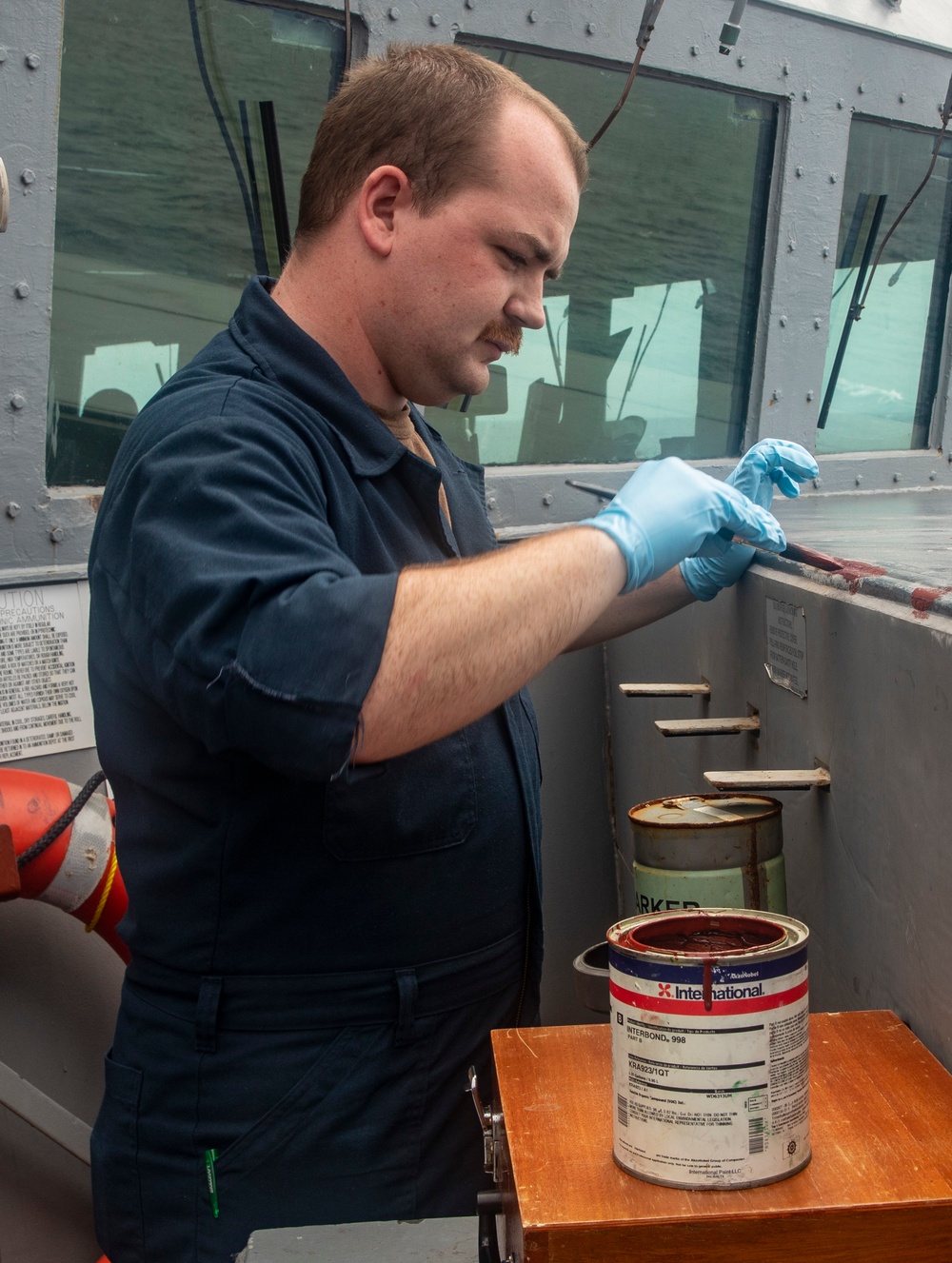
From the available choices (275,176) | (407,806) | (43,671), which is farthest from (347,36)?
(407,806)

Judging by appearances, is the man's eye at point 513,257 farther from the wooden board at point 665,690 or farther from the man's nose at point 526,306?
the wooden board at point 665,690

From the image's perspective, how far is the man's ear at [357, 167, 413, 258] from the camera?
4.76 feet

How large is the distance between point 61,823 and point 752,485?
136 centimetres

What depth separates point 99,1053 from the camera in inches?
99.9

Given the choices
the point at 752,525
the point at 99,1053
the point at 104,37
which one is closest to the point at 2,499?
the point at 104,37

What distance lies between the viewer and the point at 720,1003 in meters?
0.94

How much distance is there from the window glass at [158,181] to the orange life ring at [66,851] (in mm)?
685

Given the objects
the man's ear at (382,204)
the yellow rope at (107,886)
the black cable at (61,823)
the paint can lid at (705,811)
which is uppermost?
the man's ear at (382,204)

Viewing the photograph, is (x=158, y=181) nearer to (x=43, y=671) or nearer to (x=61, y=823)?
(x=43, y=671)

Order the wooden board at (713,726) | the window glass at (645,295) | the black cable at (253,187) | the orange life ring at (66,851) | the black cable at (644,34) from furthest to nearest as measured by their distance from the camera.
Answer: the window glass at (645,295)
the black cable at (644,34)
the black cable at (253,187)
the orange life ring at (66,851)
the wooden board at (713,726)

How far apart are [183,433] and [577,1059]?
0.74m

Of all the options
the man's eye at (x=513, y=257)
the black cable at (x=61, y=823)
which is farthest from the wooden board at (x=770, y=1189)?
the black cable at (x=61, y=823)

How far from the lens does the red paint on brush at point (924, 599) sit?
125 centimetres

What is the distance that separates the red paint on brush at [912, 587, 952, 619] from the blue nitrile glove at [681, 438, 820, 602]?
1.83ft
